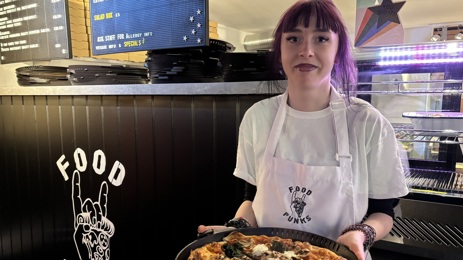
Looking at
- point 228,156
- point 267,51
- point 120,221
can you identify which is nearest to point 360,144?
point 267,51

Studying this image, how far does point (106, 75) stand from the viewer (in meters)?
2.17

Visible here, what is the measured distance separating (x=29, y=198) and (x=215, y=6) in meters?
3.43

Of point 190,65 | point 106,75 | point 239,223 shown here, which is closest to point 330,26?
point 239,223

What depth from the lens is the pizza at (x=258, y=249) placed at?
3.30 ft

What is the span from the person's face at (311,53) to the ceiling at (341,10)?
316 centimetres

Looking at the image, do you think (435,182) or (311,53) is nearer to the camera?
(311,53)

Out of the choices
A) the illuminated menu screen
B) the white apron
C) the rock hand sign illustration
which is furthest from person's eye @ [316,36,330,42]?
the rock hand sign illustration

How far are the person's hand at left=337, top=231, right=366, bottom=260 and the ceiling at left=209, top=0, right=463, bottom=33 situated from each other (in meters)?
3.49

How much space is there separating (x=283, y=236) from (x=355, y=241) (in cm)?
22

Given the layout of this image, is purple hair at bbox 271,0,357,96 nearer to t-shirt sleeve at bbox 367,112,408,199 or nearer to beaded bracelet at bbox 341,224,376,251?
t-shirt sleeve at bbox 367,112,408,199

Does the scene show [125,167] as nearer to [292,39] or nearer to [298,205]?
[298,205]

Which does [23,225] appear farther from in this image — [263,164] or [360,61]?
[360,61]

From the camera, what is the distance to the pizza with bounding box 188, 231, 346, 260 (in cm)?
101

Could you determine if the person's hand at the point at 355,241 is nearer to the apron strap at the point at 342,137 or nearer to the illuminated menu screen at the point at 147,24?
the apron strap at the point at 342,137
